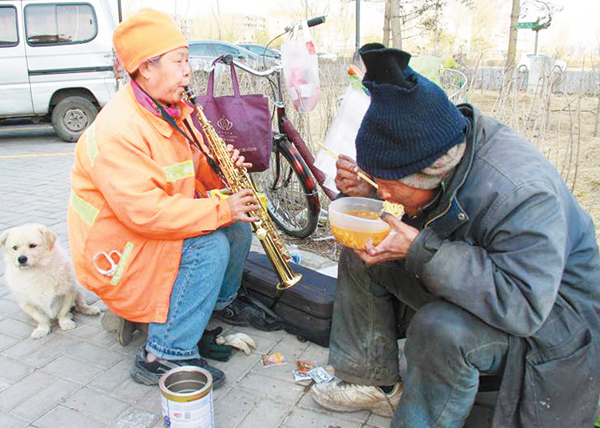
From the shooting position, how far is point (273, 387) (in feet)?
7.89

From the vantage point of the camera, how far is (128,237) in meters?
2.23

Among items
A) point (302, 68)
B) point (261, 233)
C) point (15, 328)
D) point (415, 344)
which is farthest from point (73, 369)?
point (302, 68)

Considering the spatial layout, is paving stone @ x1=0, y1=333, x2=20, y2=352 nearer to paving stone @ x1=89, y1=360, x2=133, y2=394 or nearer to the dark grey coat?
paving stone @ x1=89, y1=360, x2=133, y2=394

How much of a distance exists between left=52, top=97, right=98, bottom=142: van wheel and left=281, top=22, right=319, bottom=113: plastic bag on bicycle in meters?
6.16

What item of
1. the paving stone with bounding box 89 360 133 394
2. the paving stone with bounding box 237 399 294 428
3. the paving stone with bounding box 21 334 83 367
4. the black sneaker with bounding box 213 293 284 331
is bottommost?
the paving stone with bounding box 237 399 294 428

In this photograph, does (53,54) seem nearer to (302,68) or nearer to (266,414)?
(302,68)

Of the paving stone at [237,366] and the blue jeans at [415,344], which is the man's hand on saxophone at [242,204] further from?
the paving stone at [237,366]

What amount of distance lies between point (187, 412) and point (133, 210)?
2.67 feet

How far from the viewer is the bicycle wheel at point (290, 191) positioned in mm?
3836

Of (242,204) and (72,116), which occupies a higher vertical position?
(242,204)

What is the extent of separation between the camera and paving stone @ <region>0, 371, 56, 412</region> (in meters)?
2.28

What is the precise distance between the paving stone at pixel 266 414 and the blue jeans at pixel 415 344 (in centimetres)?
32

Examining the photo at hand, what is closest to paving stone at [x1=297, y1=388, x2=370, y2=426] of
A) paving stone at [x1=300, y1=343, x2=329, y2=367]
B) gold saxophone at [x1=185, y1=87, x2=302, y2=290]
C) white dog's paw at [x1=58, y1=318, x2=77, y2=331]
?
paving stone at [x1=300, y1=343, x2=329, y2=367]

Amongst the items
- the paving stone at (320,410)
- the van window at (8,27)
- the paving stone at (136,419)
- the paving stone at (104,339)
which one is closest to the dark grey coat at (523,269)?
the paving stone at (320,410)
